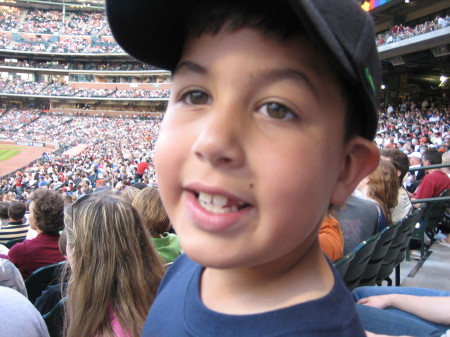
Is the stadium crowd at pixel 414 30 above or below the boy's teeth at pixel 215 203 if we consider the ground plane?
above

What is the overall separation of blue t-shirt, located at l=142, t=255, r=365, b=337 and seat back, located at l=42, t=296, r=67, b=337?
1.55 metres

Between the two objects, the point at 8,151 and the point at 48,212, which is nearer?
the point at 48,212

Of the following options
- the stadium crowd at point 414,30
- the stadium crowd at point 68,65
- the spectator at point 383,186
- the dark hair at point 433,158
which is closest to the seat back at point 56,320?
the spectator at point 383,186

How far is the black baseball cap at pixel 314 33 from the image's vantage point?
66 centimetres

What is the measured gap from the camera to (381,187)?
3334 mm

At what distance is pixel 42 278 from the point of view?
9.73ft

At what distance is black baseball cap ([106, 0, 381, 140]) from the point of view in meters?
0.66

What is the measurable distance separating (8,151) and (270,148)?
40290 millimetres

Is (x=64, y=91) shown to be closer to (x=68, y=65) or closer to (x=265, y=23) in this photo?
(x=68, y=65)

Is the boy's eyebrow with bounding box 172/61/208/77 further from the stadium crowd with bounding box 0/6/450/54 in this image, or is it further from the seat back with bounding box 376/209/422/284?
the stadium crowd with bounding box 0/6/450/54

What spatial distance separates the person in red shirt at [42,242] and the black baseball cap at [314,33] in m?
3.04

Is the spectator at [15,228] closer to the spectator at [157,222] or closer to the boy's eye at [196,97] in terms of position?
the spectator at [157,222]

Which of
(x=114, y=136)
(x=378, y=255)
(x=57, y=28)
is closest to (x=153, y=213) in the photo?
(x=378, y=255)

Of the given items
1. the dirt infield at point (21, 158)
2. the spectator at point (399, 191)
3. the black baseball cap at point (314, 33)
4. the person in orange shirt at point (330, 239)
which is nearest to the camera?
the black baseball cap at point (314, 33)
